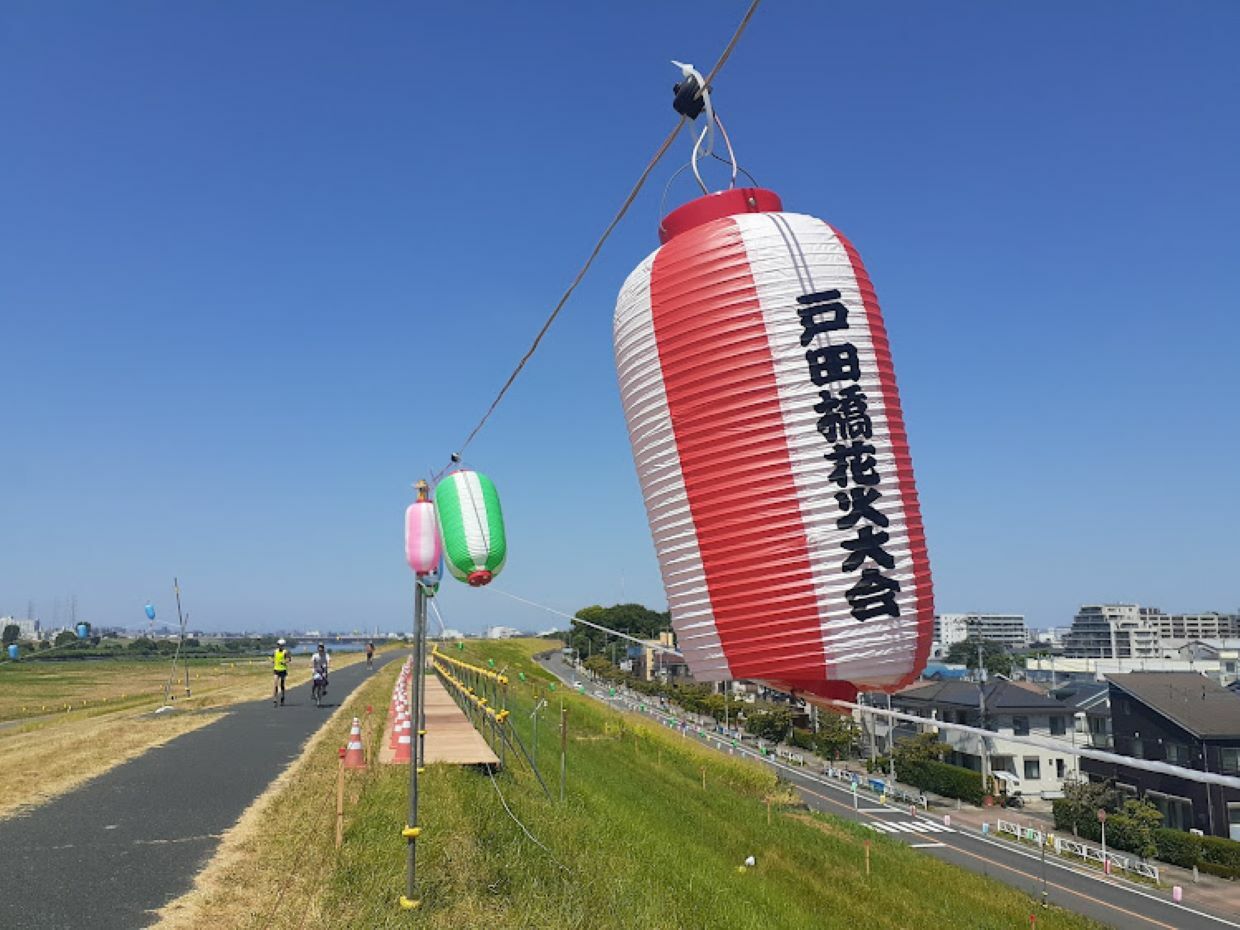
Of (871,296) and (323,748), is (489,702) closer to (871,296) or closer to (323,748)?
(323,748)

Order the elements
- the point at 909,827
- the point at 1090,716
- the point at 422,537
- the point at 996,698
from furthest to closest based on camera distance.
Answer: the point at 996,698 < the point at 1090,716 < the point at 909,827 < the point at 422,537

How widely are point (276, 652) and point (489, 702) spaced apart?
394 inches

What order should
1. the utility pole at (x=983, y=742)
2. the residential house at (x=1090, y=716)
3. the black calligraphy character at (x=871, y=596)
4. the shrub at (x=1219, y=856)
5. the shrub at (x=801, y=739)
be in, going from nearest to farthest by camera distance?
the black calligraphy character at (x=871, y=596) → the shrub at (x=1219, y=856) → the utility pole at (x=983, y=742) → the residential house at (x=1090, y=716) → the shrub at (x=801, y=739)

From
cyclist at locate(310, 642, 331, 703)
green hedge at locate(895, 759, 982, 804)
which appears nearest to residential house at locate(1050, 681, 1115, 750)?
green hedge at locate(895, 759, 982, 804)

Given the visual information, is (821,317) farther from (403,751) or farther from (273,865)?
(403,751)

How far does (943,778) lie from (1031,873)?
16045 mm

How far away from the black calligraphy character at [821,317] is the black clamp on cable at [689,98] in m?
1.63

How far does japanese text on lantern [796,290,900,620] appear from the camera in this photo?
4.62 m

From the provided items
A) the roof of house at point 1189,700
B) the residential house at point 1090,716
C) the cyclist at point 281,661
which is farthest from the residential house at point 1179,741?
the cyclist at point 281,661

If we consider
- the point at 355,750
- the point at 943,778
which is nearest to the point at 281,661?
the point at 355,750

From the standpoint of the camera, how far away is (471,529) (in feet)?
32.2

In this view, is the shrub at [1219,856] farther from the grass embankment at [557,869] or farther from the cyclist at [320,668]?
the cyclist at [320,668]

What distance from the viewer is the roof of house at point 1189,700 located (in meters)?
35.1

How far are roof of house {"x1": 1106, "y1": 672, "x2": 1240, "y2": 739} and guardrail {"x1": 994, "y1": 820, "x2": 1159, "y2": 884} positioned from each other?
6840mm
